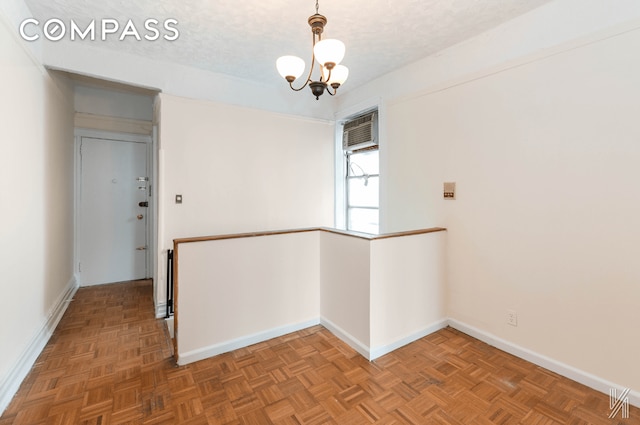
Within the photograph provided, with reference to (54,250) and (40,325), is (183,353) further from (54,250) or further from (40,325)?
(54,250)

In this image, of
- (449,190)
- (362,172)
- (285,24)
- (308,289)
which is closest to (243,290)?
(308,289)

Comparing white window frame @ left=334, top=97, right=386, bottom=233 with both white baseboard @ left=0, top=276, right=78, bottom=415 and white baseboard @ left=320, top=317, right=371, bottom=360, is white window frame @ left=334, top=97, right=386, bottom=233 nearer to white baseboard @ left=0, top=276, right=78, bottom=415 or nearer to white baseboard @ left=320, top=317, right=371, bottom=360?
white baseboard @ left=320, top=317, right=371, bottom=360

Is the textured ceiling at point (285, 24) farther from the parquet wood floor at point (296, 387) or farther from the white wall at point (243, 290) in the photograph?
the parquet wood floor at point (296, 387)

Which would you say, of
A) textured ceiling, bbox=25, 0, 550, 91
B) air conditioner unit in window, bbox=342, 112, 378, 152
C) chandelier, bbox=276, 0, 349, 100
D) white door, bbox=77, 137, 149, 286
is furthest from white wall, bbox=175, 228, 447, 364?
white door, bbox=77, 137, 149, 286

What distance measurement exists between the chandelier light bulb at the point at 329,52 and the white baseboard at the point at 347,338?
2.07m

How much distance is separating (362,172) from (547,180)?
237 cm

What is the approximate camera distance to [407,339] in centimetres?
255

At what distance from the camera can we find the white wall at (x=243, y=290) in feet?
7.41

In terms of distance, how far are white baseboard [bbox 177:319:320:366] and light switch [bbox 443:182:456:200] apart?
176 centimetres

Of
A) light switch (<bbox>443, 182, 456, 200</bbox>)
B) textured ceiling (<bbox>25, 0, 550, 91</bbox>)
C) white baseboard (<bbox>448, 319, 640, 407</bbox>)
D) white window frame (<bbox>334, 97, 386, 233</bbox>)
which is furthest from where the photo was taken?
white window frame (<bbox>334, 97, 386, 233</bbox>)

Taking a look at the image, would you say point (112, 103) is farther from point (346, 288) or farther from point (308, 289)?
point (346, 288)

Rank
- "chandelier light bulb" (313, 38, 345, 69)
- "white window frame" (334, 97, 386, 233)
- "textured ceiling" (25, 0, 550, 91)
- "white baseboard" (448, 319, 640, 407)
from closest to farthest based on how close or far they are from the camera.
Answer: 1. "chandelier light bulb" (313, 38, 345, 69)
2. "white baseboard" (448, 319, 640, 407)
3. "textured ceiling" (25, 0, 550, 91)
4. "white window frame" (334, 97, 386, 233)

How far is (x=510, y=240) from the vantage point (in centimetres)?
240

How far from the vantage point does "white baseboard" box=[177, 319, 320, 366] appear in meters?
2.26
